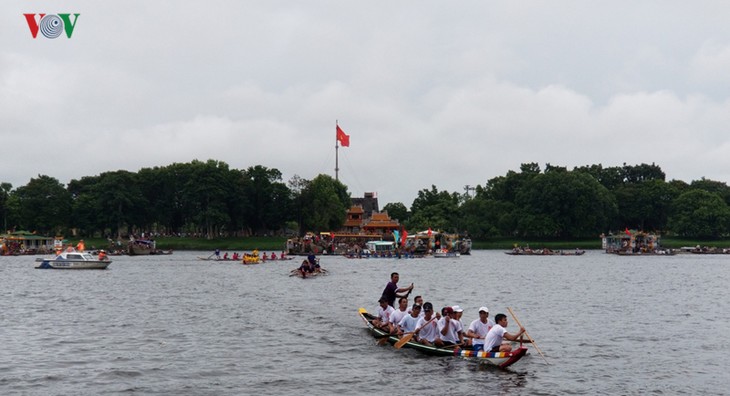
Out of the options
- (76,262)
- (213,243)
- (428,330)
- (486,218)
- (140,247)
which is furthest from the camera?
(486,218)

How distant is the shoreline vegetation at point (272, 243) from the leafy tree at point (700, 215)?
3090 mm

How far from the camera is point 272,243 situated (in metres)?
159

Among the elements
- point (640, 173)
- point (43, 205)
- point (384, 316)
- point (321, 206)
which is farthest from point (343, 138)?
point (384, 316)

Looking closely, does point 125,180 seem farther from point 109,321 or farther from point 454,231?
point 109,321

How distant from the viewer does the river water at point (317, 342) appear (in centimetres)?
2353

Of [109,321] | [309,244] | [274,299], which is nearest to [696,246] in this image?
[309,244]

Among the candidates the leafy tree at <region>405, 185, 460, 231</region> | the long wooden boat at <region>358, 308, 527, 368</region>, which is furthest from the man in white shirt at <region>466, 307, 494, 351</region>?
the leafy tree at <region>405, 185, 460, 231</region>

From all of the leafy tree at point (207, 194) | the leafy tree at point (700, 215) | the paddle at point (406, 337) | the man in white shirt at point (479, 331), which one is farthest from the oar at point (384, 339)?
the leafy tree at point (700, 215)

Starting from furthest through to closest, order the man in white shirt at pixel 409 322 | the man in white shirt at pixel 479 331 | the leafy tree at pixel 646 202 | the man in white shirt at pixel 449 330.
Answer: the leafy tree at pixel 646 202 → the man in white shirt at pixel 409 322 → the man in white shirt at pixel 449 330 → the man in white shirt at pixel 479 331

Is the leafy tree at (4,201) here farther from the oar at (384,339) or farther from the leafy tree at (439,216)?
the oar at (384,339)

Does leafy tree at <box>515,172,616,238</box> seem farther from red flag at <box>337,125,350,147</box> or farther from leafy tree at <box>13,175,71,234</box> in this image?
leafy tree at <box>13,175,71,234</box>

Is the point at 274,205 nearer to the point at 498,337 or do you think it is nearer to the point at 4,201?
the point at 4,201

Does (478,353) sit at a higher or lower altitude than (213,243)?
lower

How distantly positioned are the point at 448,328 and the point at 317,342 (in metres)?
7.18
